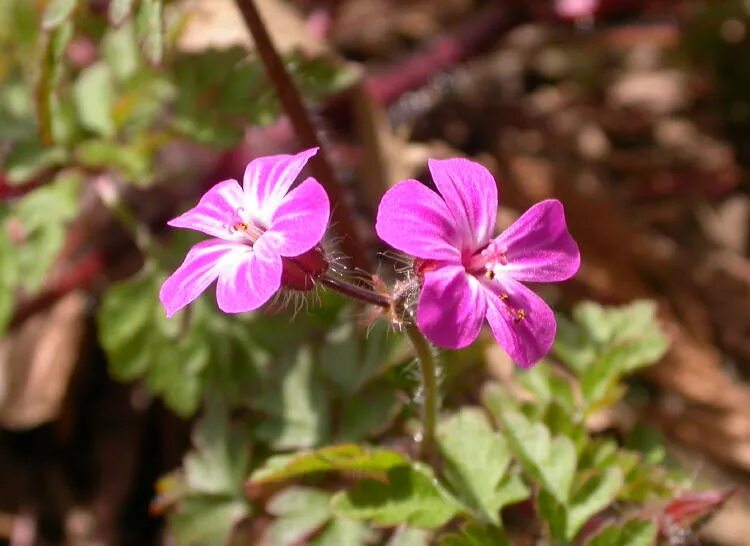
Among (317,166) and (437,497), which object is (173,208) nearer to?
(317,166)

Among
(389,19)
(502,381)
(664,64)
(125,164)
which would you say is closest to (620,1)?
(664,64)

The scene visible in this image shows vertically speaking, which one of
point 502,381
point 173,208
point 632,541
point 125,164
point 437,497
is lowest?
point 502,381

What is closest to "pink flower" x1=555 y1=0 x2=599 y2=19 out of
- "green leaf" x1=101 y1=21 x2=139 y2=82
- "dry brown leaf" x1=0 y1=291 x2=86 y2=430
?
"green leaf" x1=101 y1=21 x2=139 y2=82

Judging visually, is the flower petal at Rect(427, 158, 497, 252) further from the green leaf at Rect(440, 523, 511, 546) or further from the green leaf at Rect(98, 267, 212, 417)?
the green leaf at Rect(98, 267, 212, 417)

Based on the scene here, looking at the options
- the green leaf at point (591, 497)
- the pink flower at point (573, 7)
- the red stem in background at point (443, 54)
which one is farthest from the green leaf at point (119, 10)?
the pink flower at point (573, 7)

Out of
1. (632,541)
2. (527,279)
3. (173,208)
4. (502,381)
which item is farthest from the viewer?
(173,208)

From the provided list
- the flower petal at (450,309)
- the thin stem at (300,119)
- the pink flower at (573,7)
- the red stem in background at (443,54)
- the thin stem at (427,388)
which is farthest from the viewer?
the pink flower at (573,7)

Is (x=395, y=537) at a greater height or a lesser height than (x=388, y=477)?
lesser

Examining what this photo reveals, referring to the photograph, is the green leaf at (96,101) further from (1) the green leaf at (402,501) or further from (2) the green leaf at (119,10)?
(1) the green leaf at (402,501)
